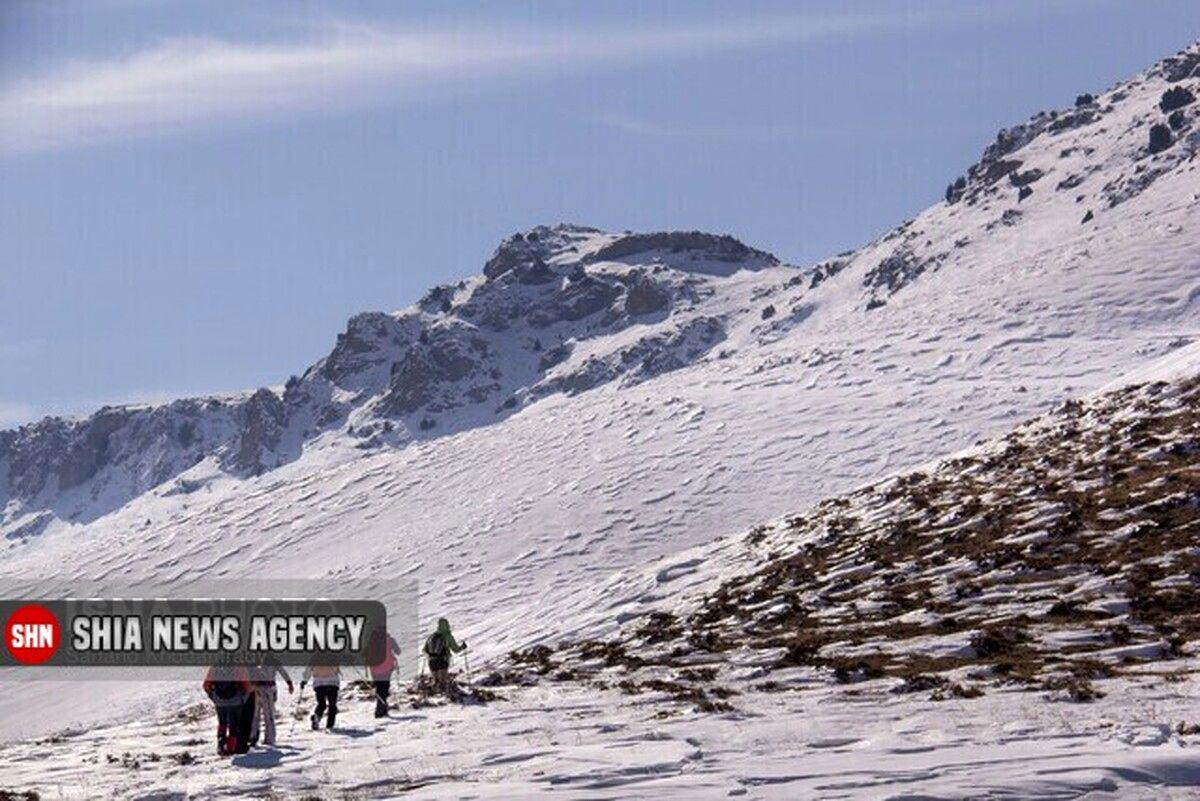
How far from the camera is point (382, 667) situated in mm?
28422

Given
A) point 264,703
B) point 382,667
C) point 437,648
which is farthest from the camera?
point 437,648

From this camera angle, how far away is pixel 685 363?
192 meters

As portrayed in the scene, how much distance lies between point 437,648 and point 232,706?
267 inches

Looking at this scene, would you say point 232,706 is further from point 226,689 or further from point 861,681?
point 861,681

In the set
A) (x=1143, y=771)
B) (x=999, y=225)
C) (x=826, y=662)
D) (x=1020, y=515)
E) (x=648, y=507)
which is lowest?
(x=1143, y=771)

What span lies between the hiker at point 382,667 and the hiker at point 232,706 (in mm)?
3514

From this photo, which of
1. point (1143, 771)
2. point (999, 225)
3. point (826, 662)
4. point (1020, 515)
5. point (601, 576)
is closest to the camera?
point (1143, 771)

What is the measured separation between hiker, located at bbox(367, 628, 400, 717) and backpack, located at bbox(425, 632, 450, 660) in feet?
5.62

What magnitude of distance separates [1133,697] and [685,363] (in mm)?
171140

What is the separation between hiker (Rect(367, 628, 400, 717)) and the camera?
91.9ft

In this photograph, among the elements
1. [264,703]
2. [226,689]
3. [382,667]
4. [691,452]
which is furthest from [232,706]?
[691,452]

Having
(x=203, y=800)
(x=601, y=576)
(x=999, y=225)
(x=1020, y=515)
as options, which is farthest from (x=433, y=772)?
(x=999, y=225)

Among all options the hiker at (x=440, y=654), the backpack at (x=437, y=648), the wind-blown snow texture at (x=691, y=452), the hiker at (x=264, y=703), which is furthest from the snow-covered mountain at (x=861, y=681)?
the wind-blown snow texture at (x=691, y=452)

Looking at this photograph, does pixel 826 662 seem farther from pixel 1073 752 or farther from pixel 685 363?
pixel 685 363
